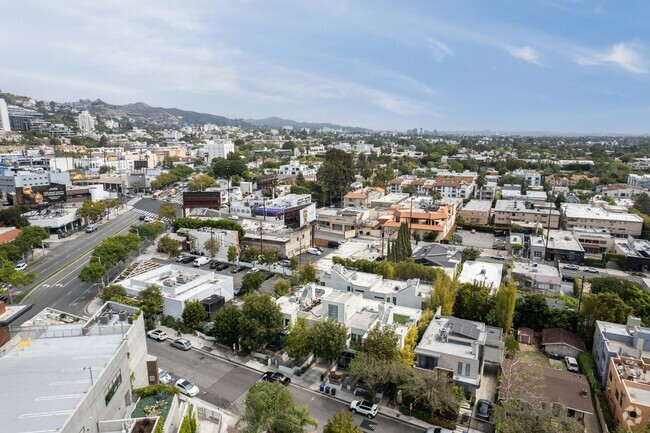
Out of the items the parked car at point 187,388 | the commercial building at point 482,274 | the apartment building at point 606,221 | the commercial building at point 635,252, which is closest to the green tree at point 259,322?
the parked car at point 187,388

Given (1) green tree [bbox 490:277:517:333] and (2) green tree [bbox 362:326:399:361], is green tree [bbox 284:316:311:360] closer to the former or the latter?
(2) green tree [bbox 362:326:399:361]

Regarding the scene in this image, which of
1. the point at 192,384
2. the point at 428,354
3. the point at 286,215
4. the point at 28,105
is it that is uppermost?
the point at 28,105

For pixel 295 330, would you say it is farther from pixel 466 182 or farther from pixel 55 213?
pixel 466 182

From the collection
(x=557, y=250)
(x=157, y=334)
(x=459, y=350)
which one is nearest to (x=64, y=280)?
(x=157, y=334)

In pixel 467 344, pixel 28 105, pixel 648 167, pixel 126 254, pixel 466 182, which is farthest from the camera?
pixel 28 105

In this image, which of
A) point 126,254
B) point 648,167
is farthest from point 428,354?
point 648,167

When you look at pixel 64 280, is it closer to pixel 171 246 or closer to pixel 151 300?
pixel 171 246
